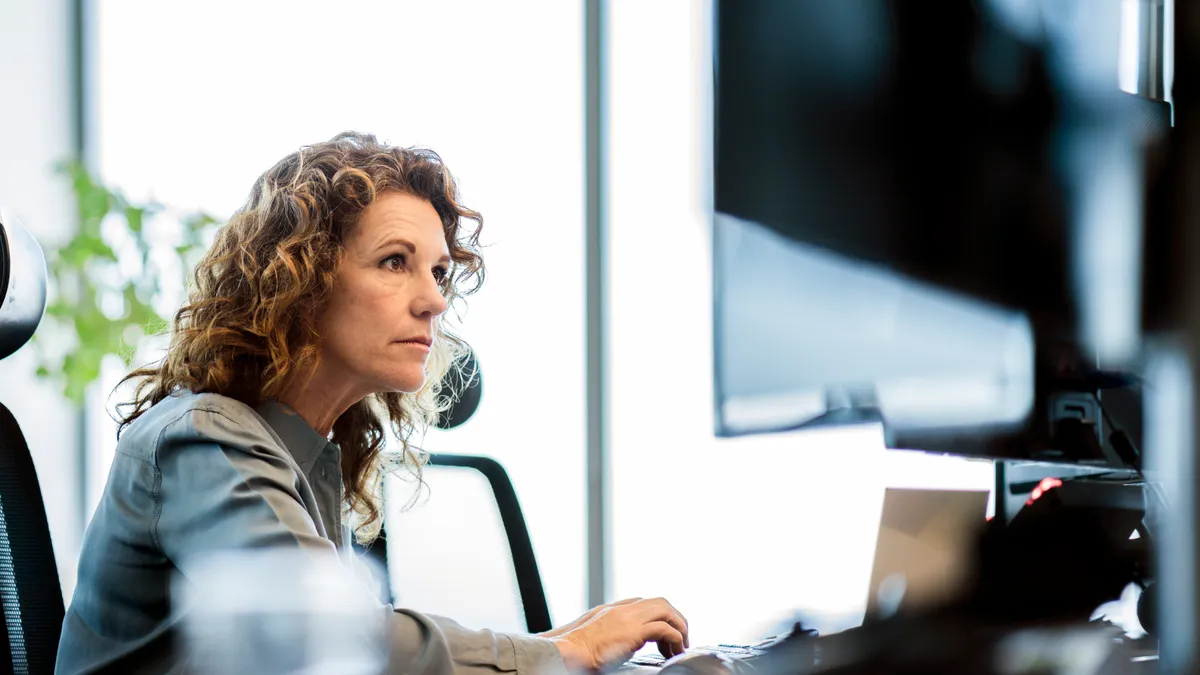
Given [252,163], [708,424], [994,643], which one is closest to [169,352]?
[994,643]

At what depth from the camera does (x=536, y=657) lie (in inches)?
36.5

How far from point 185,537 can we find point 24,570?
218 millimetres

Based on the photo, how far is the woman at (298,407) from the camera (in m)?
0.90

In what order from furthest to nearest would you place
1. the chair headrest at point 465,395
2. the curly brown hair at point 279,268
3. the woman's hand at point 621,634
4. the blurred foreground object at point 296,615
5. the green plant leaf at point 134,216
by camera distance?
the green plant leaf at point 134,216
the chair headrest at point 465,395
the curly brown hair at point 279,268
the woman's hand at point 621,634
the blurred foreground object at point 296,615

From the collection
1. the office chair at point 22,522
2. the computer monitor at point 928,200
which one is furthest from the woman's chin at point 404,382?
the computer monitor at point 928,200

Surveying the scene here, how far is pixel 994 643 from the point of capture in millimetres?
532

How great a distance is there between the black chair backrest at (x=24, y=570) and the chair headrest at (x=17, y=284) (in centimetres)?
12

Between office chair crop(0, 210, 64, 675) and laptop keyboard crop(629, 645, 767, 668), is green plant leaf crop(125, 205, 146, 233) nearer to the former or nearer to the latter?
office chair crop(0, 210, 64, 675)

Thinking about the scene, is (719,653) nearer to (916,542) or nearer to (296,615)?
(916,542)

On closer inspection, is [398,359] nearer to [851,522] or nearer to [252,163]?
[851,522]

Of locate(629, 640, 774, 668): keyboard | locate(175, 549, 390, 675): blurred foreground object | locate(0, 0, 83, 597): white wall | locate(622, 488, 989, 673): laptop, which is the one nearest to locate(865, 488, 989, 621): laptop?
locate(622, 488, 989, 673): laptop

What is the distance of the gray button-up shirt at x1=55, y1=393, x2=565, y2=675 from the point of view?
87 centimetres

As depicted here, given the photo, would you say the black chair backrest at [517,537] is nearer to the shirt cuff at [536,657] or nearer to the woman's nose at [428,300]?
the woman's nose at [428,300]

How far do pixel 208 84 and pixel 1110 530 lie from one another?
10.2ft
